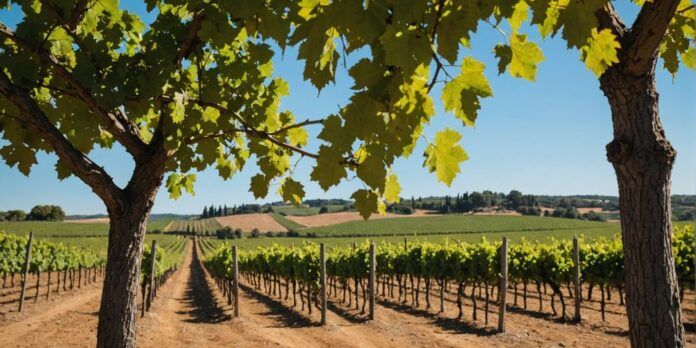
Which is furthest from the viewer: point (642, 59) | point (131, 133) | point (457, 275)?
point (457, 275)

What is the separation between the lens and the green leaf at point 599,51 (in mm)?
1921

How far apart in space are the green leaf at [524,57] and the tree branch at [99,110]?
270 cm

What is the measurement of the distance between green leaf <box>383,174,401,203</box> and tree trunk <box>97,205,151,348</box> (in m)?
2.19

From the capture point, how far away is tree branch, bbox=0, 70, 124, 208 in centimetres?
310

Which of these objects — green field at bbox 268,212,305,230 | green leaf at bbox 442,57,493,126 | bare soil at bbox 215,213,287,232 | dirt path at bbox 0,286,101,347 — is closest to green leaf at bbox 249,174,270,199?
green leaf at bbox 442,57,493,126

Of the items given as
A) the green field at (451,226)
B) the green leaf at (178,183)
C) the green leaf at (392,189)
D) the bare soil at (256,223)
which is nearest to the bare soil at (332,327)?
the green leaf at (178,183)

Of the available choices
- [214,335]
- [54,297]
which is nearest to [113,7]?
[214,335]

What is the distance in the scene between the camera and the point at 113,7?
395 cm

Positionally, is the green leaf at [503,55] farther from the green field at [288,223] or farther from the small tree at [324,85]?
the green field at [288,223]

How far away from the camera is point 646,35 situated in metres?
2.19

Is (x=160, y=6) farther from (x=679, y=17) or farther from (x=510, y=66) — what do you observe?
(x=679, y=17)

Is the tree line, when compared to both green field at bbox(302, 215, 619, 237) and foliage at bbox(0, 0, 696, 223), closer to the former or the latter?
green field at bbox(302, 215, 619, 237)

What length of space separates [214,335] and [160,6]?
913 centimetres

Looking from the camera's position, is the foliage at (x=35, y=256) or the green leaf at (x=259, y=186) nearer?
the green leaf at (x=259, y=186)
